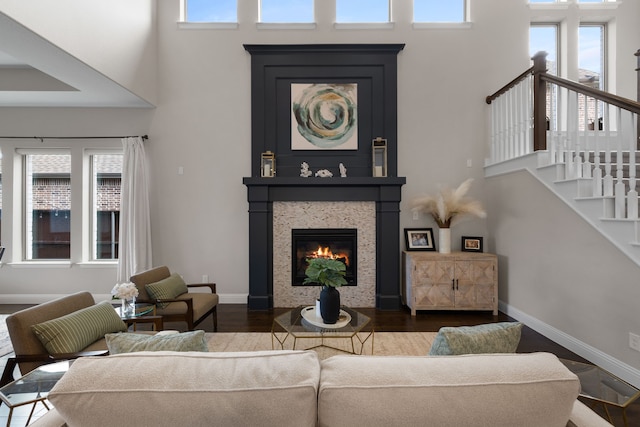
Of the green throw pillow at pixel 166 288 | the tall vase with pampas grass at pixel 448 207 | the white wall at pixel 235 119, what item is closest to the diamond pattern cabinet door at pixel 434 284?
the tall vase with pampas grass at pixel 448 207

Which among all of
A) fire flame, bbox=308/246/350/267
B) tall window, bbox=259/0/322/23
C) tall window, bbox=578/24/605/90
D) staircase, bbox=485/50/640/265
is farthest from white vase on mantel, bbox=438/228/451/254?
tall window, bbox=259/0/322/23

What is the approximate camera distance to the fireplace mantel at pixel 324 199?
4.40 meters

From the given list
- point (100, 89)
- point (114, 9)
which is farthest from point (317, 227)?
point (114, 9)

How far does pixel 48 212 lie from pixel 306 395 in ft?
18.5

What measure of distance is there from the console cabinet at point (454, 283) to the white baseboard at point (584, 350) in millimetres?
403

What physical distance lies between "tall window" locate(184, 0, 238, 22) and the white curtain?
197 cm

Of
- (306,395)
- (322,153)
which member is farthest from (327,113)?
(306,395)

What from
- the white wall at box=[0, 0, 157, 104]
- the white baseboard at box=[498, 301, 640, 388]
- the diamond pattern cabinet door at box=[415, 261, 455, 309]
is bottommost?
the white baseboard at box=[498, 301, 640, 388]

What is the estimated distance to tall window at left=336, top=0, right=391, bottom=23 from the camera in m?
4.71

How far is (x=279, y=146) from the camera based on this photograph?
184 inches

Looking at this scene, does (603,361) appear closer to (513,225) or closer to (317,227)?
(513,225)

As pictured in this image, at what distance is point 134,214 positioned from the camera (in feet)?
14.7

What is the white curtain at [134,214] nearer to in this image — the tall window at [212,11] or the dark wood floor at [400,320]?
the dark wood floor at [400,320]

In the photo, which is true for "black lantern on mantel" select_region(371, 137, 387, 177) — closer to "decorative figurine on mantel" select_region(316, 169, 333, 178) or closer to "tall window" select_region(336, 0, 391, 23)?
"decorative figurine on mantel" select_region(316, 169, 333, 178)
